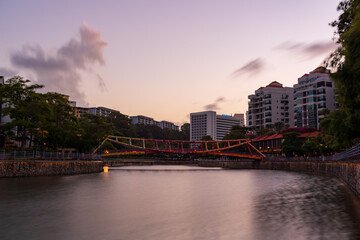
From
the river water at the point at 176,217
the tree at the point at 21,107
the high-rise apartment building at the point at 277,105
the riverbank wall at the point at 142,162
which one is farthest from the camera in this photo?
the high-rise apartment building at the point at 277,105

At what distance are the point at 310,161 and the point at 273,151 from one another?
48569 mm

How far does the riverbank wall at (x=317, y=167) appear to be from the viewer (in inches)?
1037


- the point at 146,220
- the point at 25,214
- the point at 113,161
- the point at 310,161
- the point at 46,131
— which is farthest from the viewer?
the point at 113,161

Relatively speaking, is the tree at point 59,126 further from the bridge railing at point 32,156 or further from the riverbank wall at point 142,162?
the riverbank wall at point 142,162

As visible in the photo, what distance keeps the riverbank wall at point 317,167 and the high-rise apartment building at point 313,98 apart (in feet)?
110

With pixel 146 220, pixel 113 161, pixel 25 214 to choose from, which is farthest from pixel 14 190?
pixel 113 161

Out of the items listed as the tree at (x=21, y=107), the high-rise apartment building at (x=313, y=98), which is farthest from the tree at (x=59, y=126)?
the high-rise apartment building at (x=313, y=98)

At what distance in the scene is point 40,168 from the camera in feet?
152

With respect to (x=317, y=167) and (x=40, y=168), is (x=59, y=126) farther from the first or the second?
(x=317, y=167)

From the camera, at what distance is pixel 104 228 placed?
1605 centimetres

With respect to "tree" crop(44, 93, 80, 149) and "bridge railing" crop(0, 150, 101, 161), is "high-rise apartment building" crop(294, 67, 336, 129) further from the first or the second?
"bridge railing" crop(0, 150, 101, 161)

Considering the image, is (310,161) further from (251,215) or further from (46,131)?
(251,215)

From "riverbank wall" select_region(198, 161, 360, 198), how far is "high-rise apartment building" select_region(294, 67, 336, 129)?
110 ft

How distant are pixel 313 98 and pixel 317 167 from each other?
65.0 meters
